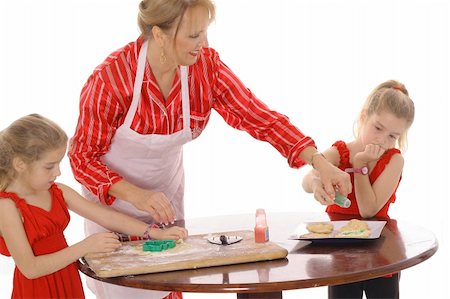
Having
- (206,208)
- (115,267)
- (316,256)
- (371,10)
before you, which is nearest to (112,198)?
(115,267)

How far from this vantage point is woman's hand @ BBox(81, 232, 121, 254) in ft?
9.46

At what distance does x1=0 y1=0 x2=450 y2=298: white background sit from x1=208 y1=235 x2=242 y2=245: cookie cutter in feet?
7.76

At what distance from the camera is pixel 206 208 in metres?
5.47

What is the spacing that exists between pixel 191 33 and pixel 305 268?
37.4 inches

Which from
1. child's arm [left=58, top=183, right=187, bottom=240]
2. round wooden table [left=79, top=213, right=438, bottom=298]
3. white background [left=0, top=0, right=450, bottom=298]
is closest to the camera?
round wooden table [left=79, top=213, right=438, bottom=298]

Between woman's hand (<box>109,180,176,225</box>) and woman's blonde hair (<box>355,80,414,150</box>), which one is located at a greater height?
woman's blonde hair (<box>355,80,414,150</box>)

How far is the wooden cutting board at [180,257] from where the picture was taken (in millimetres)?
2709

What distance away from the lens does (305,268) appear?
2705 millimetres

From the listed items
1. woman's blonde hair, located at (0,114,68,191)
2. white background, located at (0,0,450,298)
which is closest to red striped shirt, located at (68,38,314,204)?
woman's blonde hair, located at (0,114,68,191)

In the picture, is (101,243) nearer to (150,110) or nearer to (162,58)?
(150,110)

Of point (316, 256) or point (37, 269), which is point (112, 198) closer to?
point (37, 269)

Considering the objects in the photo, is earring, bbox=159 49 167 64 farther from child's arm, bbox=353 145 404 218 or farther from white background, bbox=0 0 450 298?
white background, bbox=0 0 450 298

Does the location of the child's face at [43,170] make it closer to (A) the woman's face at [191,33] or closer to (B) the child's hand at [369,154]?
(A) the woman's face at [191,33]

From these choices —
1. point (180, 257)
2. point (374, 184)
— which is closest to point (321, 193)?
point (374, 184)
